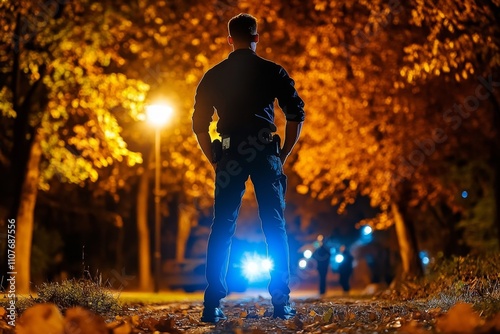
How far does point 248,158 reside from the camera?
7652mm

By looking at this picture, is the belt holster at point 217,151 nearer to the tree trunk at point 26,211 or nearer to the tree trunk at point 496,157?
the tree trunk at point 496,157

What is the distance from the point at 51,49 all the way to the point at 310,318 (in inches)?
463

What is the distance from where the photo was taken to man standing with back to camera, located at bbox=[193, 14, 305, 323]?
764 cm

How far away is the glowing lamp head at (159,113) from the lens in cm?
2223

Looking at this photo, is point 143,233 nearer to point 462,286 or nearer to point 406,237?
point 406,237

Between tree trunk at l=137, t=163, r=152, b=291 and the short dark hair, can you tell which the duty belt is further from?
tree trunk at l=137, t=163, r=152, b=291

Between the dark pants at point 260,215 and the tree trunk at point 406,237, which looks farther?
the tree trunk at point 406,237

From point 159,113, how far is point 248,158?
15.0 metres

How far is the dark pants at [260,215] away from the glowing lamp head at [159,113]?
14.6 metres

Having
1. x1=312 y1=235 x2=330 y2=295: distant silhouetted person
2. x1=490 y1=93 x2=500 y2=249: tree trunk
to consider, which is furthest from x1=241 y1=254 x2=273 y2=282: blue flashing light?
x1=490 y1=93 x2=500 y2=249: tree trunk

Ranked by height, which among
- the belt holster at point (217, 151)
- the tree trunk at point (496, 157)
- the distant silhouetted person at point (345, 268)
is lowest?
the belt holster at point (217, 151)

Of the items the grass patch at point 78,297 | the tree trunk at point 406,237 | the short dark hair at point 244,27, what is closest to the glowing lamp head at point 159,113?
the tree trunk at point 406,237

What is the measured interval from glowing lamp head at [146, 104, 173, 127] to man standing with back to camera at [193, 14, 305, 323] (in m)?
14.4

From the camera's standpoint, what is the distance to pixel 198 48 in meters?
22.1
